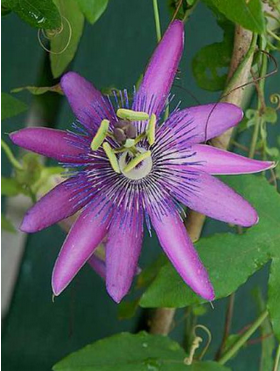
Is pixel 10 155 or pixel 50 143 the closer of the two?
pixel 50 143

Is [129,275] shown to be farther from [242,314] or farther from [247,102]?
[242,314]

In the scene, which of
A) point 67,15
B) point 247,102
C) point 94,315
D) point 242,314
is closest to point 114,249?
point 67,15

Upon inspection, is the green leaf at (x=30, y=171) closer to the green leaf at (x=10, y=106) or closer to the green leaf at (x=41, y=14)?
the green leaf at (x=10, y=106)

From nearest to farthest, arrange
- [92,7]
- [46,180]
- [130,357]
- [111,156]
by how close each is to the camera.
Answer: [92,7] < [111,156] < [130,357] < [46,180]

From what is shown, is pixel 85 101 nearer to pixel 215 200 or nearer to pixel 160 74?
pixel 160 74

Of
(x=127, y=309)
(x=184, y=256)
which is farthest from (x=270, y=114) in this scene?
(x=127, y=309)

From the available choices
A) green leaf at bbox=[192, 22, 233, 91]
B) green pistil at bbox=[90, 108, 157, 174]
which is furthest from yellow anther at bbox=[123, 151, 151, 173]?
green leaf at bbox=[192, 22, 233, 91]
